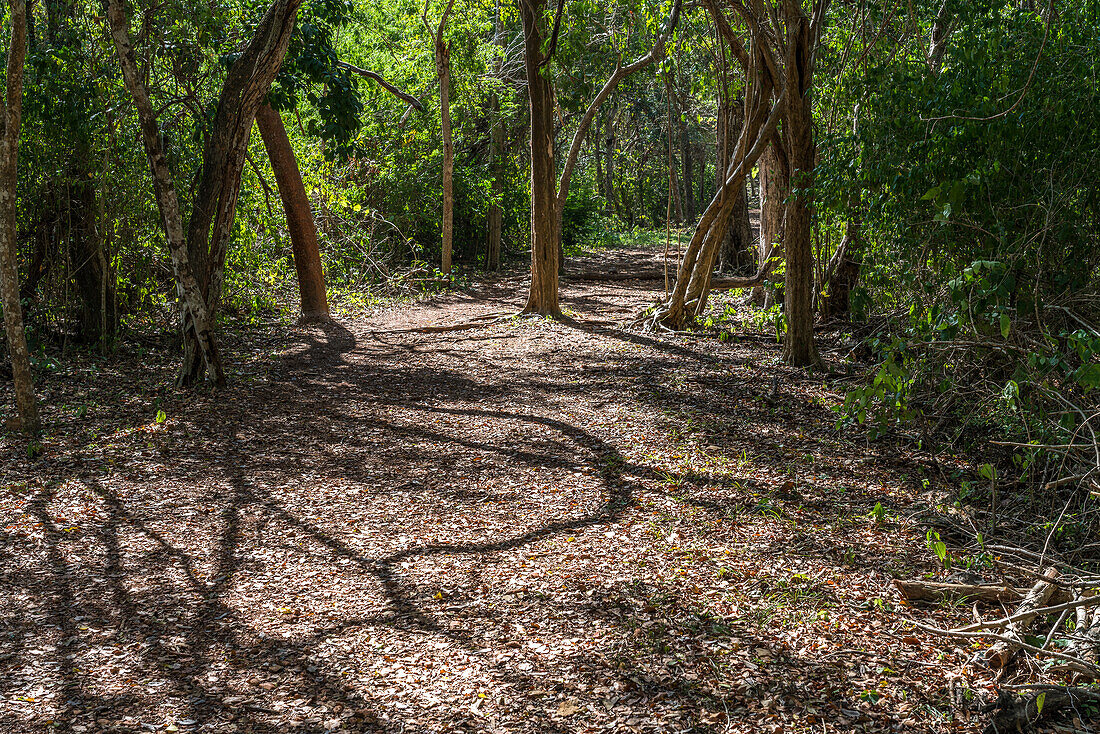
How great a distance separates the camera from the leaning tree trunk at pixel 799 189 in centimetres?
676

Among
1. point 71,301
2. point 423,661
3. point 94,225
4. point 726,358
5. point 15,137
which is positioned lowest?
point 423,661

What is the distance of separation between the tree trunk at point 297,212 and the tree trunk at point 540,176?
3.06 metres

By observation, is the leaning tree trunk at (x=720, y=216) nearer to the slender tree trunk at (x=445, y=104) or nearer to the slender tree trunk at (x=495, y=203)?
the slender tree trunk at (x=445, y=104)

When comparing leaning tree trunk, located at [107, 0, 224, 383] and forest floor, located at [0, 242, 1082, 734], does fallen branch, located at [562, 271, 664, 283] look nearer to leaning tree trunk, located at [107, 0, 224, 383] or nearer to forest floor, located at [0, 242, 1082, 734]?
forest floor, located at [0, 242, 1082, 734]

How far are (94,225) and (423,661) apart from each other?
7.07 meters

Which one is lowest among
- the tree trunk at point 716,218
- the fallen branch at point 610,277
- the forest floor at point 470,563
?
the forest floor at point 470,563

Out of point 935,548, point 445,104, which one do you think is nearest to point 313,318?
point 445,104

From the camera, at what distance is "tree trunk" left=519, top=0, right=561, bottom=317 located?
32.5ft

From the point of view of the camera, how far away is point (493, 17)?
17016mm

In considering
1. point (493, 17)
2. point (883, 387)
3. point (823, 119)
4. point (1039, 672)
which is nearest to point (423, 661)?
point (1039, 672)

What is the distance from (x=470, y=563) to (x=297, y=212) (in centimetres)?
791

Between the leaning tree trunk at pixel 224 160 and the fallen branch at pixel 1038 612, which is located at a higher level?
the leaning tree trunk at pixel 224 160

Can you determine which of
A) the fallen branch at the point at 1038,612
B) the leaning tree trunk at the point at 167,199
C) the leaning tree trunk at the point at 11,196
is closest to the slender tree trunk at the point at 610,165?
the leaning tree trunk at the point at 167,199

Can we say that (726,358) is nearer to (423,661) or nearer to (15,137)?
(423,661)
